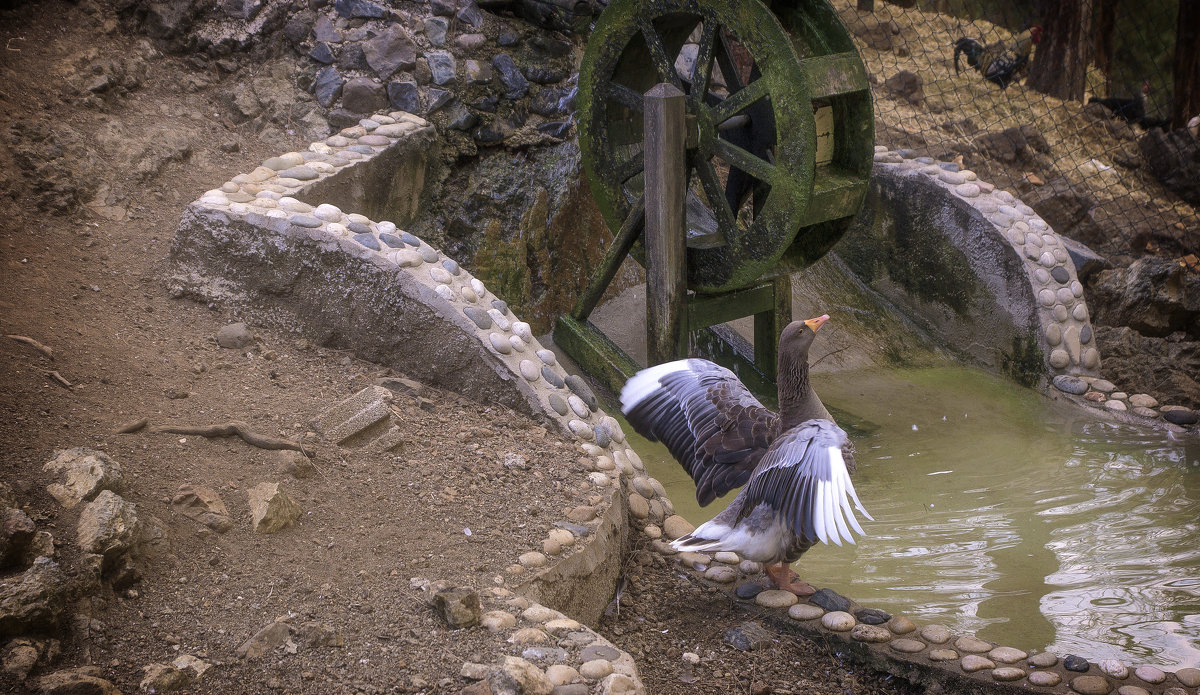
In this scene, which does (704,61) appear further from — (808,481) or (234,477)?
(234,477)

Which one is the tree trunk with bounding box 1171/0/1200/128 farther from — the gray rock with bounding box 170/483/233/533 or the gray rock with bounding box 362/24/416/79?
the gray rock with bounding box 170/483/233/533

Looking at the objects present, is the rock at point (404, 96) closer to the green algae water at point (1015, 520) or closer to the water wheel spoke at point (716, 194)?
the water wheel spoke at point (716, 194)

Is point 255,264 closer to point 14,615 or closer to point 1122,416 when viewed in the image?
point 14,615

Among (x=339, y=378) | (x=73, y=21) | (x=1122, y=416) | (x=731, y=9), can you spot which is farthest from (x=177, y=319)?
(x=1122, y=416)

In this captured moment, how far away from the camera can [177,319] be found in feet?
13.2

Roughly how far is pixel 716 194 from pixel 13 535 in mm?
3458

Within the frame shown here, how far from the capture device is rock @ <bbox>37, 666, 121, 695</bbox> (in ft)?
6.88

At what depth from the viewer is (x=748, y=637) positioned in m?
3.12

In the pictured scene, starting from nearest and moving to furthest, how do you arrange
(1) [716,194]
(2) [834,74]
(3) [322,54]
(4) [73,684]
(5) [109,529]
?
1. (4) [73,684]
2. (5) [109,529]
3. (2) [834,74]
4. (1) [716,194]
5. (3) [322,54]

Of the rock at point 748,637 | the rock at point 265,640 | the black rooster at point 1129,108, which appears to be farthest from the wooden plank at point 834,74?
the black rooster at point 1129,108

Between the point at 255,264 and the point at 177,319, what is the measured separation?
0.39m

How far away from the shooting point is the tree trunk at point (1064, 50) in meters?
8.93

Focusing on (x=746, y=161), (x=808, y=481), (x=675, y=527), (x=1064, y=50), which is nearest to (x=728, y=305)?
(x=746, y=161)

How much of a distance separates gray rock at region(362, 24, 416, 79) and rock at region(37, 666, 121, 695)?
4341 mm
